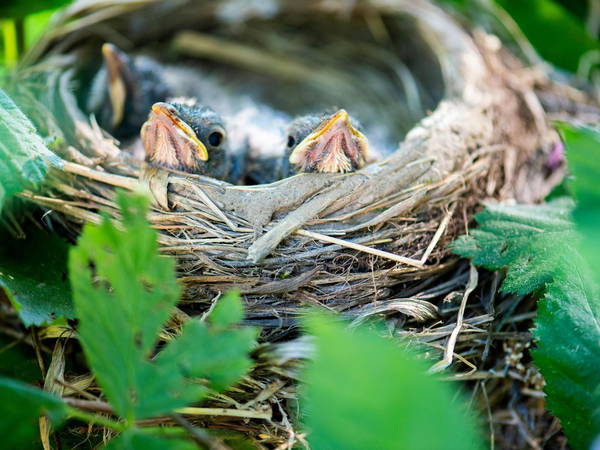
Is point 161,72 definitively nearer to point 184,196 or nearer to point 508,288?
point 184,196

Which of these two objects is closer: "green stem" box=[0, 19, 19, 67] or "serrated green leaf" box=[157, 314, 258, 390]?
"serrated green leaf" box=[157, 314, 258, 390]

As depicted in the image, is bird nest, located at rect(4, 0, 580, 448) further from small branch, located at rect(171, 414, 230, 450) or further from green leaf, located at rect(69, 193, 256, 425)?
green leaf, located at rect(69, 193, 256, 425)

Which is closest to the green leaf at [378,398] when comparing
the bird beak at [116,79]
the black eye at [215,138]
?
the black eye at [215,138]

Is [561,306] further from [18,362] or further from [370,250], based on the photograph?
[18,362]

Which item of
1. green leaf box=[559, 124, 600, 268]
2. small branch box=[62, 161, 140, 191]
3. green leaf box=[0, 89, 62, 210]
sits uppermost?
green leaf box=[559, 124, 600, 268]

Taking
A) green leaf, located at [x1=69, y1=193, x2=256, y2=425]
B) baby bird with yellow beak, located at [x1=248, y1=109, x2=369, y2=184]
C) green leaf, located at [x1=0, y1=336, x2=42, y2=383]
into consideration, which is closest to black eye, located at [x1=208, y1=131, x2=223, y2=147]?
baby bird with yellow beak, located at [x1=248, y1=109, x2=369, y2=184]

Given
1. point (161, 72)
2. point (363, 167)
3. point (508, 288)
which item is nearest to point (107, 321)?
point (508, 288)
